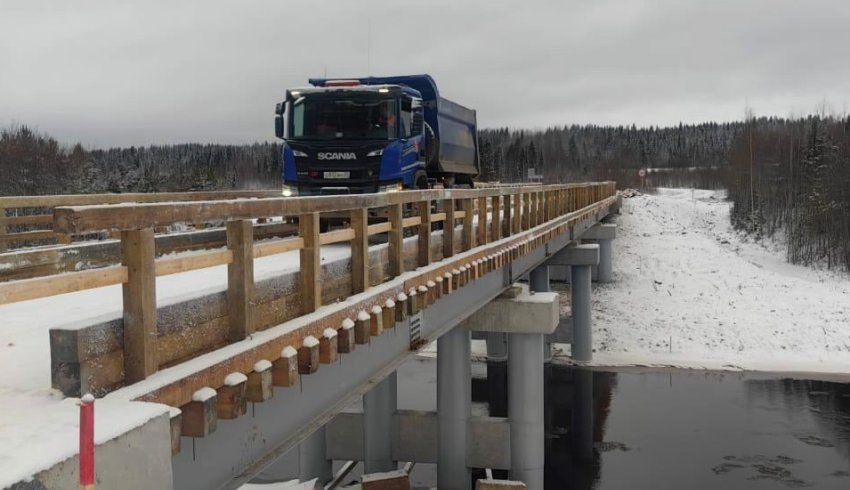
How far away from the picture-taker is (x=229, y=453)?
5.11 meters

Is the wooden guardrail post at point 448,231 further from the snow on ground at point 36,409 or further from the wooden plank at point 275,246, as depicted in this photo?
the snow on ground at point 36,409

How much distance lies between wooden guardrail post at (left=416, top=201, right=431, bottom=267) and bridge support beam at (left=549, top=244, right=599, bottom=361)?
23.9m

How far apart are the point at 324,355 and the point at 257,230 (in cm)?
890

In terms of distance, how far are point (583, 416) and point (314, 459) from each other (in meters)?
11.4

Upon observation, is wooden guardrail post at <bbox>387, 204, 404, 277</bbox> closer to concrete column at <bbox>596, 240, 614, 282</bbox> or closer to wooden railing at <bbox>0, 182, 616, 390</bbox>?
wooden railing at <bbox>0, 182, 616, 390</bbox>

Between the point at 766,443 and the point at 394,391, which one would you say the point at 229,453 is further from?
the point at 766,443

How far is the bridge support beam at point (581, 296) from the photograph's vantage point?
33062mm

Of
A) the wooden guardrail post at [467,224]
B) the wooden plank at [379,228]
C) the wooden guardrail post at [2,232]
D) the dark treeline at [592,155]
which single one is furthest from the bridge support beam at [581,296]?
the dark treeline at [592,155]

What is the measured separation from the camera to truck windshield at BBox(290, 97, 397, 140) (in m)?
14.7

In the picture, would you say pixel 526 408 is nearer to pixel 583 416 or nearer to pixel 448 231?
pixel 448 231

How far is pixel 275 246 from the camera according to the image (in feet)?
18.8

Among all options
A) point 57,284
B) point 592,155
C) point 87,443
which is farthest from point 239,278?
point 592,155

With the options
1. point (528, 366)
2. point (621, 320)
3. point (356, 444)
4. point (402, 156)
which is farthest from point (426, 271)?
point (621, 320)

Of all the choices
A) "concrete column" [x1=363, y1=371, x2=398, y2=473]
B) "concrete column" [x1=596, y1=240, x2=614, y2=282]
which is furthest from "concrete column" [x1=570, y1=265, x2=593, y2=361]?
"concrete column" [x1=363, y1=371, x2=398, y2=473]
